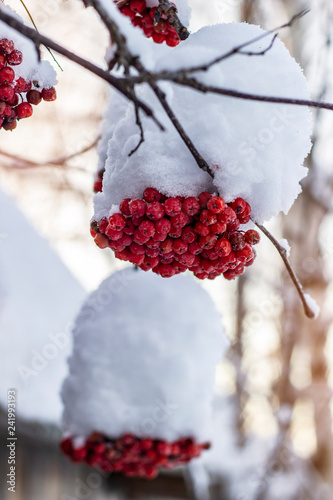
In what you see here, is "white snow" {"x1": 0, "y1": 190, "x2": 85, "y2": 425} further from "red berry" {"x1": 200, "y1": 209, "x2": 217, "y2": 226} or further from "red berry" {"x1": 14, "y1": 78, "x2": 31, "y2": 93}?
"red berry" {"x1": 200, "y1": 209, "x2": 217, "y2": 226}

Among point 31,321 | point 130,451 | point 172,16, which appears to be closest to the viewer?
point 172,16

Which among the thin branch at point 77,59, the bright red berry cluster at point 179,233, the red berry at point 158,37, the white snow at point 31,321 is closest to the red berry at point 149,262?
the bright red berry cluster at point 179,233

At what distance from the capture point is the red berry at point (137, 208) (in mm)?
1147

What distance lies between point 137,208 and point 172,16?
2.56 ft

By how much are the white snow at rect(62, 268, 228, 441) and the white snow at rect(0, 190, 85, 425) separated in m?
0.95

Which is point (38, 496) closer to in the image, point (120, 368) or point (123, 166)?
point (120, 368)

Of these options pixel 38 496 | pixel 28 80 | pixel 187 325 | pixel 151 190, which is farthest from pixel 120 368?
pixel 38 496

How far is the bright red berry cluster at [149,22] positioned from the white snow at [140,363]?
1.23m

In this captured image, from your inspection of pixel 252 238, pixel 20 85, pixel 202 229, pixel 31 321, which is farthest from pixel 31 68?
pixel 31 321

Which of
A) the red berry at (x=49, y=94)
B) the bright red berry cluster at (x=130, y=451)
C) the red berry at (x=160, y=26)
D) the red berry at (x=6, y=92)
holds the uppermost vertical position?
the red berry at (x=160, y=26)

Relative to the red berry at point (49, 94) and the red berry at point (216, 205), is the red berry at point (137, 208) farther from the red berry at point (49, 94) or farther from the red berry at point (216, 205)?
the red berry at point (49, 94)

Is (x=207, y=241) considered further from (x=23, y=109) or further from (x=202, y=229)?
(x=23, y=109)

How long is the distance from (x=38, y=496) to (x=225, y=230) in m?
4.20

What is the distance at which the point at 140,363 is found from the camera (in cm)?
238
